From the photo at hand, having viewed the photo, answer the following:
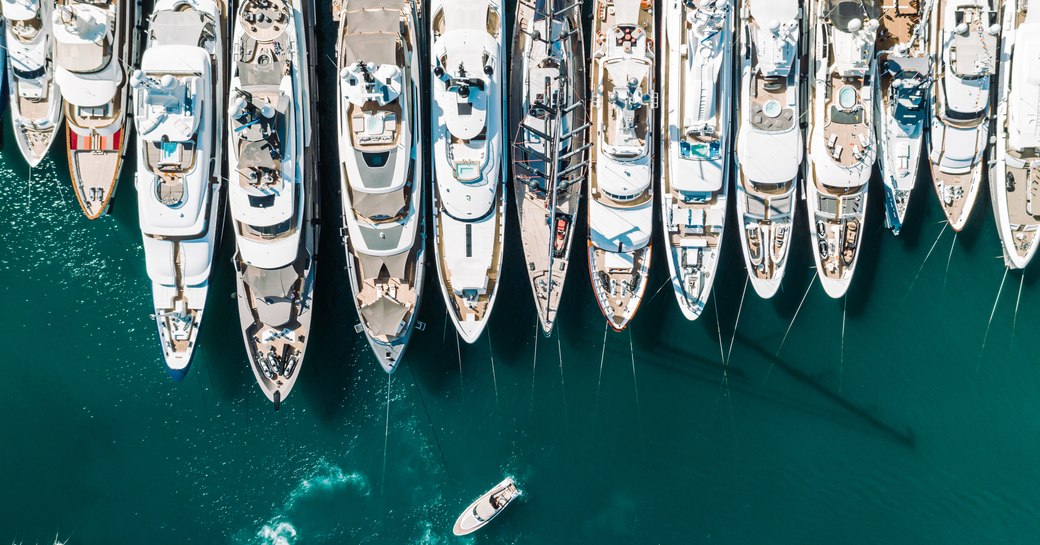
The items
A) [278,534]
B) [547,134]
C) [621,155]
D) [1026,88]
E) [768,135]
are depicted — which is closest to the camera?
[621,155]

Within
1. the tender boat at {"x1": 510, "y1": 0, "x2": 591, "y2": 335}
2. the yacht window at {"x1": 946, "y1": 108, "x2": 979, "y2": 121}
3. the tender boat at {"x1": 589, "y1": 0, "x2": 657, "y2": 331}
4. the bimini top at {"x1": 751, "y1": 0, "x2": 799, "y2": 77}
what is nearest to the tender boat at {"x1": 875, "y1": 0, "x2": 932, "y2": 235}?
the yacht window at {"x1": 946, "y1": 108, "x2": 979, "y2": 121}

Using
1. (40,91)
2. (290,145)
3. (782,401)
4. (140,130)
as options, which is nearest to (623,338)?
(782,401)

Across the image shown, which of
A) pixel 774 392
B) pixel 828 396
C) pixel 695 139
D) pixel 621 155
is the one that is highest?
pixel 695 139

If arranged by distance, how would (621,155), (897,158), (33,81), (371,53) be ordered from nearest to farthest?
(371,53), (621,155), (33,81), (897,158)

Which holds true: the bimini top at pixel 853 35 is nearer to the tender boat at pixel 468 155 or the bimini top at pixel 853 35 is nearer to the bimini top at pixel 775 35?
the bimini top at pixel 775 35

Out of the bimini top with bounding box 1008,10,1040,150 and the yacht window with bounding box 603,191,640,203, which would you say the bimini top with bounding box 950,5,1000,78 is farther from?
the yacht window with bounding box 603,191,640,203

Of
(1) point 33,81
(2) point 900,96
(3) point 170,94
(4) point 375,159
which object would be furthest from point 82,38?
(2) point 900,96

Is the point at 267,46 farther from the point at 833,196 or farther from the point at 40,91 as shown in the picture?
the point at 833,196

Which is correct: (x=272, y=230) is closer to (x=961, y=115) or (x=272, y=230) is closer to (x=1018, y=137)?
(x=961, y=115)
